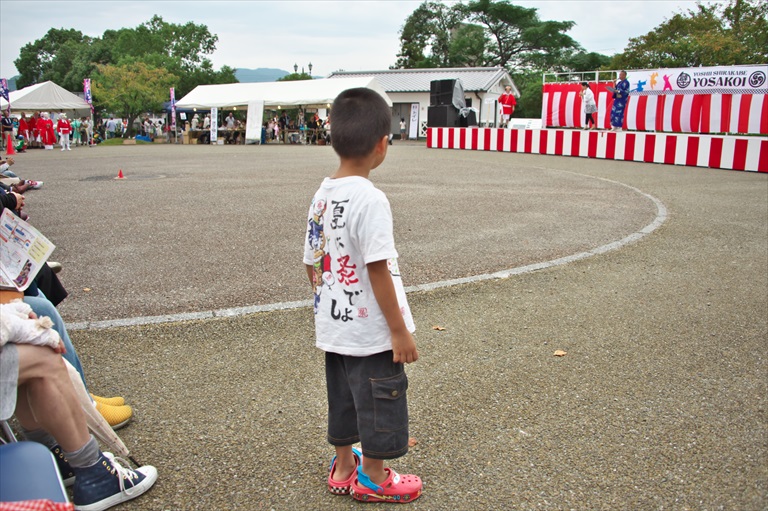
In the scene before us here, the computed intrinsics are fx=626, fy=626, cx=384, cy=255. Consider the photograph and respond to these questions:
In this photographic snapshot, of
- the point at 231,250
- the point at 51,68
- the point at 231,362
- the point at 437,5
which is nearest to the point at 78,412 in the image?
the point at 231,362

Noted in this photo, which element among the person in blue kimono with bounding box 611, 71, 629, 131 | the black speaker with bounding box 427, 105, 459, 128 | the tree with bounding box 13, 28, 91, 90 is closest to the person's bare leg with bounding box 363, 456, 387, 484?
the person in blue kimono with bounding box 611, 71, 629, 131

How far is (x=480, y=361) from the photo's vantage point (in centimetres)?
371

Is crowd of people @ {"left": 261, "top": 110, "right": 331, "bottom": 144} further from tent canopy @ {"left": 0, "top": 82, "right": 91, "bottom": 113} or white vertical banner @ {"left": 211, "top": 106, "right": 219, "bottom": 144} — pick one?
tent canopy @ {"left": 0, "top": 82, "right": 91, "bottom": 113}

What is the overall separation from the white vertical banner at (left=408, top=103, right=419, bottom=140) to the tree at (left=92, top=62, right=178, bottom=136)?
19626 mm

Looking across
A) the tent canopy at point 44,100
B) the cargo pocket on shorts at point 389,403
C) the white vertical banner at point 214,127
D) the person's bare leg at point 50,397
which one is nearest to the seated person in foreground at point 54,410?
the person's bare leg at point 50,397

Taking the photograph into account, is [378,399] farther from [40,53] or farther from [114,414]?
[40,53]

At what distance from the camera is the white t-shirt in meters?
2.09

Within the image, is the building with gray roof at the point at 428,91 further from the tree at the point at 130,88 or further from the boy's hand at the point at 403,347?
the boy's hand at the point at 403,347

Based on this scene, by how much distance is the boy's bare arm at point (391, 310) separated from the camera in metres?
2.12

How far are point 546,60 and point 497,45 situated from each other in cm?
534

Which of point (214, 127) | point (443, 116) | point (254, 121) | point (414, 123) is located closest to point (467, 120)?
point (443, 116)

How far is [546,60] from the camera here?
198 feet

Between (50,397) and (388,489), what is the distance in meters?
1.25

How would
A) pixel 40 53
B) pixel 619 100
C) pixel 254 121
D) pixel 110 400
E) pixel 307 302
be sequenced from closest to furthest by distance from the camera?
1. pixel 110 400
2. pixel 307 302
3. pixel 619 100
4. pixel 254 121
5. pixel 40 53
